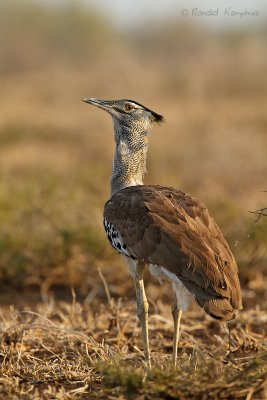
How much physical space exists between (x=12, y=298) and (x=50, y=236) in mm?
749

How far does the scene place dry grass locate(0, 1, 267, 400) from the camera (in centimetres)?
352

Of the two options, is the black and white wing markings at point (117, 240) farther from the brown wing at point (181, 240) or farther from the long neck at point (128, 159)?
the long neck at point (128, 159)

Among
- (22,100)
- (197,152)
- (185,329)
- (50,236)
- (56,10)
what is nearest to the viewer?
(185,329)

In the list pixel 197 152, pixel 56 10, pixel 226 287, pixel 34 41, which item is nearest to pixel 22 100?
pixel 197 152

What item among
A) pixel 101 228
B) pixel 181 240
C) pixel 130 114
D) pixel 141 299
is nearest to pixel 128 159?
pixel 130 114

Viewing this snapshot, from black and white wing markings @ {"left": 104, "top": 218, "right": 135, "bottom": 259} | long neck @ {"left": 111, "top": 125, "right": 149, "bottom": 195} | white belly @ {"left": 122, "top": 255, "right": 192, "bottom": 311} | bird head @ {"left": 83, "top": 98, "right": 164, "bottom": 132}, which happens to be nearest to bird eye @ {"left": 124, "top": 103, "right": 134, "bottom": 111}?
bird head @ {"left": 83, "top": 98, "right": 164, "bottom": 132}

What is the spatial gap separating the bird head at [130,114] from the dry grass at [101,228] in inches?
41.5

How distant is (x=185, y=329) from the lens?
490 cm

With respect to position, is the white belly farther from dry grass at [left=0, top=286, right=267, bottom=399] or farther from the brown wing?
dry grass at [left=0, top=286, right=267, bottom=399]

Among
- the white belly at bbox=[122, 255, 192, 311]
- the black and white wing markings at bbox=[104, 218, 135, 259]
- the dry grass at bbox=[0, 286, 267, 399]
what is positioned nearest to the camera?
the dry grass at bbox=[0, 286, 267, 399]

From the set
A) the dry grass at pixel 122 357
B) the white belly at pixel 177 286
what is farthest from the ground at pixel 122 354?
the white belly at pixel 177 286

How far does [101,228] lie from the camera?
6.50 meters

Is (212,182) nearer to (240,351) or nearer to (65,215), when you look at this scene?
(65,215)

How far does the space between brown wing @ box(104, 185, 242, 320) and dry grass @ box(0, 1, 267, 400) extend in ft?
0.97
